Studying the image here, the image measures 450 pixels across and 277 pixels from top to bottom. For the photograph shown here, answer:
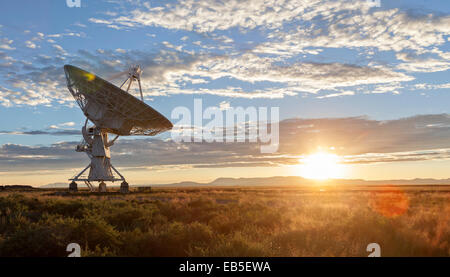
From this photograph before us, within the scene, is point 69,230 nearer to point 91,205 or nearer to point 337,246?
point 337,246

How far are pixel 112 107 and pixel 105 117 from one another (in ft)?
8.52

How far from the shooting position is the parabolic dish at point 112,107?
1563 inches

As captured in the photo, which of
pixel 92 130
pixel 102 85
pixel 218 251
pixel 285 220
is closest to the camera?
pixel 218 251

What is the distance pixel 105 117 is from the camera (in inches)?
1772

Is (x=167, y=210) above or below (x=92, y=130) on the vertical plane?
below

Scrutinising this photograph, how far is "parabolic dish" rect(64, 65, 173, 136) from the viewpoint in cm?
3969

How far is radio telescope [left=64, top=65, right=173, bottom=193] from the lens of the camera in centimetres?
4003

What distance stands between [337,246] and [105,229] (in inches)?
288

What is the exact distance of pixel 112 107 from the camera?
1702 inches

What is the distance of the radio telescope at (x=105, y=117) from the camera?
4003 centimetres

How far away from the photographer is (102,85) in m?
39.5
